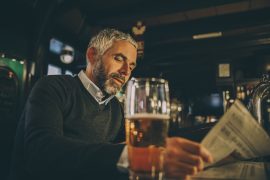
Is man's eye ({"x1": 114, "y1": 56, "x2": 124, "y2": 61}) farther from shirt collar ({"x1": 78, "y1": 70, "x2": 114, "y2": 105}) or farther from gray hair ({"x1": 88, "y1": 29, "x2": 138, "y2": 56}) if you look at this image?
shirt collar ({"x1": 78, "y1": 70, "x2": 114, "y2": 105})

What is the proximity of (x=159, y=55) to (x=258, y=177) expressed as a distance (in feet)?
18.9

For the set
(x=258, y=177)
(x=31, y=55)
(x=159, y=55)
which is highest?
(x=159, y=55)

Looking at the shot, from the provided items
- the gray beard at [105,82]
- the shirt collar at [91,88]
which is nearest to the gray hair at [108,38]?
the gray beard at [105,82]

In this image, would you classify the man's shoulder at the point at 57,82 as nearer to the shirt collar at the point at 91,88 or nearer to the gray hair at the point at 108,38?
the shirt collar at the point at 91,88

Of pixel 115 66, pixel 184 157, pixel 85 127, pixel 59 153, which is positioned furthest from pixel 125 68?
pixel 184 157

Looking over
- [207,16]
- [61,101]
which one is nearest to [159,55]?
[207,16]

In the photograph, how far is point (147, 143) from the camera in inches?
28.0

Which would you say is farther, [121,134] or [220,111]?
[220,111]

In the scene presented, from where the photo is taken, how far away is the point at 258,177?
1.05 meters

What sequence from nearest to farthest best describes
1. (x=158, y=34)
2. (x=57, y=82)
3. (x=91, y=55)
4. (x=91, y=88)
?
(x=57, y=82) < (x=91, y=88) < (x=91, y=55) < (x=158, y=34)

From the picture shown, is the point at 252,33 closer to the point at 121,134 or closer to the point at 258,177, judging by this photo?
the point at 121,134

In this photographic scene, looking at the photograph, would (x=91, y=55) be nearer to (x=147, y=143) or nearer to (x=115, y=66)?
(x=115, y=66)

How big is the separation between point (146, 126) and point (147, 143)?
5 cm

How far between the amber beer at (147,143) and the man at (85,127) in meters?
0.03
